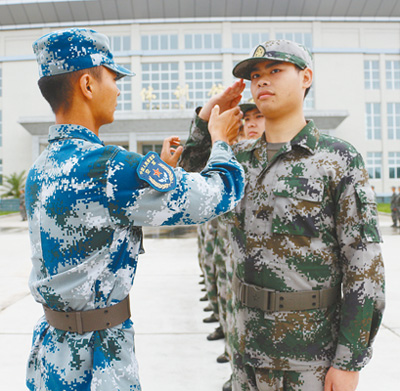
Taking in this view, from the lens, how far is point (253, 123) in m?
3.47

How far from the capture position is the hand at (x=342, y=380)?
1501 mm

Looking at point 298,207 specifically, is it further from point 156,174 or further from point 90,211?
point 90,211

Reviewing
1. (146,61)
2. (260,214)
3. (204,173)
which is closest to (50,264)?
(204,173)

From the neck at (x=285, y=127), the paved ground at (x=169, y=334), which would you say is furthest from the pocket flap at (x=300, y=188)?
the paved ground at (x=169, y=334)

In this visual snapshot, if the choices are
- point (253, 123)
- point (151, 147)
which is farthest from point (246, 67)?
point (151, 147)

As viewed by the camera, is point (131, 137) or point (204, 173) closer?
point (204, 173)

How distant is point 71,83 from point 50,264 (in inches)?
25.8

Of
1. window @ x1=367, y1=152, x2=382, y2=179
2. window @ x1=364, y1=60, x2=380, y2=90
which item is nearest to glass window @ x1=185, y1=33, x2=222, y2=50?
window @ x1=364, y1=60, x2=380, y2=90

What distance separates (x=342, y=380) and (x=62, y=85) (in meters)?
1.53

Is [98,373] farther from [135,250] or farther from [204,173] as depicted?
[204,173]

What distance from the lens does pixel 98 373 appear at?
51.8 inches

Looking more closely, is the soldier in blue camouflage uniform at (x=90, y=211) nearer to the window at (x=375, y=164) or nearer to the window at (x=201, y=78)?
the window at (x=201, y=78)

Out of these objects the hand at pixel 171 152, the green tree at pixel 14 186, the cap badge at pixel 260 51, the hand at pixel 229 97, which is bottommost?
the hand at pixel 171 152

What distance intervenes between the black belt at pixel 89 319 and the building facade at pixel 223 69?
29573 mm
